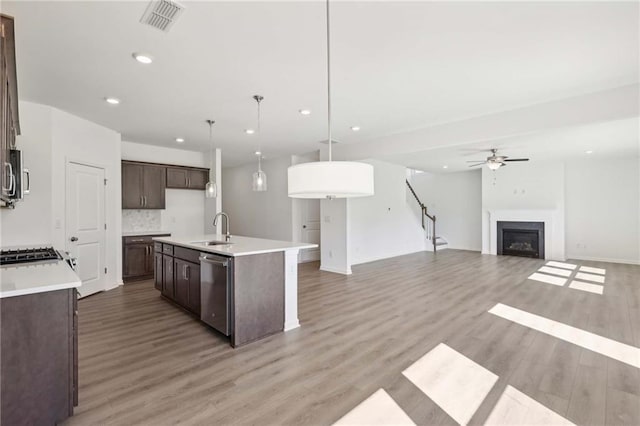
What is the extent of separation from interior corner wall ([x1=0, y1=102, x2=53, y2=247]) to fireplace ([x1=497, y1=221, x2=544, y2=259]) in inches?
388

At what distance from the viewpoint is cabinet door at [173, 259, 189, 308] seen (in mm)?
3781

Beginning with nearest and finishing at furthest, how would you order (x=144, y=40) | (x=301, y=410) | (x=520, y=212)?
(x=301, y=410) → (x=144, y=40) → (x=520, y=212)

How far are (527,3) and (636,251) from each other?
8.25 meters

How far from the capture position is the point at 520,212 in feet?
27.1

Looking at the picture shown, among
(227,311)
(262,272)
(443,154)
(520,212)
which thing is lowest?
(227,311)

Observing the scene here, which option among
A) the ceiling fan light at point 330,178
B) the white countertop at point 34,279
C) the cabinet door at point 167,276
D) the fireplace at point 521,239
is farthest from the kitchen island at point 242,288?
the fireplace at point 521,239

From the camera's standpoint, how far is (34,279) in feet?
6.06

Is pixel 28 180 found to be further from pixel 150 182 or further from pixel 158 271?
pixel 150 182

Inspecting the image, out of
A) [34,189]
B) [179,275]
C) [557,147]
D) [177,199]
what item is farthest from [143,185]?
[557,147]

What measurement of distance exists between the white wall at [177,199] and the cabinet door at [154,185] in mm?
315

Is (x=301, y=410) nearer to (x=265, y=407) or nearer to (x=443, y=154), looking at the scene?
(x=265, y=407)

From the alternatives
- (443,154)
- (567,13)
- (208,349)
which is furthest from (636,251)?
(208,349)

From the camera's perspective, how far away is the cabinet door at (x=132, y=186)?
18.7ft

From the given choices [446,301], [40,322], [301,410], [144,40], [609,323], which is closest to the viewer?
[40,322]
